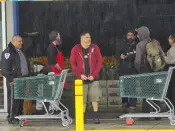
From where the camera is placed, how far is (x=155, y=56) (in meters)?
10.2

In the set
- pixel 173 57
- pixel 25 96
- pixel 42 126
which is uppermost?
Result: pixel 173 57

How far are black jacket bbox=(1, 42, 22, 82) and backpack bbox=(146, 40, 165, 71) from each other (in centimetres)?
261

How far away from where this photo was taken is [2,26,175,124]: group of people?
33.1ft

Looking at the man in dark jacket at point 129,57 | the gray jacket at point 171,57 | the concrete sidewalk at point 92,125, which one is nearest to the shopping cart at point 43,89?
the concrete sidewalk at point 92,125

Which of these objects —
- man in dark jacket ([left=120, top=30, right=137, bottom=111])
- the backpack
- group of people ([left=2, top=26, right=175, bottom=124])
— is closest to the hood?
group of people ([left=2, top=26, right=175, bottom=124])

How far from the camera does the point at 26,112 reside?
11.0 meters

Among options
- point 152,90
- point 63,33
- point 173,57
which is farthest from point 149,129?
point 63,33

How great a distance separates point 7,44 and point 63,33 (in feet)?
5.10

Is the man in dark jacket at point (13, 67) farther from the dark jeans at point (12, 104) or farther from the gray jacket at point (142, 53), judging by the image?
the gray jacket at point (142, 53)

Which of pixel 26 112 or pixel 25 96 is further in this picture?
pixel 26 112

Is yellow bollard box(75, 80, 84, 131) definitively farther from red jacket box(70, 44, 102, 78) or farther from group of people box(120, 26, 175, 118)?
group of people box(120, 26, 175, 118)

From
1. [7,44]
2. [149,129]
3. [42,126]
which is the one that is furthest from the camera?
[7,44]

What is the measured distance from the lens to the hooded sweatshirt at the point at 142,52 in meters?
10.4

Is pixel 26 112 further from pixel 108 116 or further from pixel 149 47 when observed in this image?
pixel 149 47
